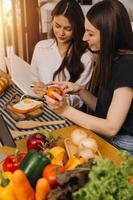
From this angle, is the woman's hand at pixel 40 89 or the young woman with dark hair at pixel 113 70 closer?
the young woman with dark hair at pixel 113 70

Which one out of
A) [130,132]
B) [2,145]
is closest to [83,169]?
[2,145]

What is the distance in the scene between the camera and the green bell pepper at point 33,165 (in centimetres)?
102

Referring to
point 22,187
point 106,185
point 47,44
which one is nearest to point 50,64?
point 47,44

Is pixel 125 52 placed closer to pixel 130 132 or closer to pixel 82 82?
pixel 130 132

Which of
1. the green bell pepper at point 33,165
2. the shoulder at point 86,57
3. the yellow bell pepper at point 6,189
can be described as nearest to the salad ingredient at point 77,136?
the green bell pepper at point 33,165

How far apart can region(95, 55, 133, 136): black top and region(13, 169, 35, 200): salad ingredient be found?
0.83 meters

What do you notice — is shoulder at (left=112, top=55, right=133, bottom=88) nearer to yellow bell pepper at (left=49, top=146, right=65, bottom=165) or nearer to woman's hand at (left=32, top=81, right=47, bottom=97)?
woman's hand at (left=32, top=81, right=47, bottom=97)

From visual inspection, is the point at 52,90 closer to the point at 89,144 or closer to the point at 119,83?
the point at 119,83

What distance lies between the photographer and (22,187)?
36.4 inches

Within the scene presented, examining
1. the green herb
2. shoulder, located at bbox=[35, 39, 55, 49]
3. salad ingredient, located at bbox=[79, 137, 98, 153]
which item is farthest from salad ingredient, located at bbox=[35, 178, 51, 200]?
shoulder, located at bbox=[35, 39, 55, 49]

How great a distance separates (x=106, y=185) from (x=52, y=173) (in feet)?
0.76

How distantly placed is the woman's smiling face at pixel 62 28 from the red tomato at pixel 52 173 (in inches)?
52.8

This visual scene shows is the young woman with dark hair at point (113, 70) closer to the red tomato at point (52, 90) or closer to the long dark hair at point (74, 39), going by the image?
the red tomato at point (52, 90)

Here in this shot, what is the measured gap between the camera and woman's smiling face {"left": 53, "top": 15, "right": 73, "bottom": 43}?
220cm
